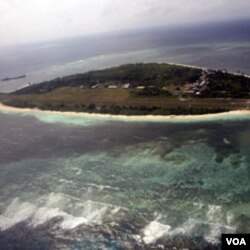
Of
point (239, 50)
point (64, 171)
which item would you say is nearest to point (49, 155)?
point (64, 171)

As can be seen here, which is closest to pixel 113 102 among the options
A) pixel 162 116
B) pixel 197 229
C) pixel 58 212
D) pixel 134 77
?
pixel 162 116

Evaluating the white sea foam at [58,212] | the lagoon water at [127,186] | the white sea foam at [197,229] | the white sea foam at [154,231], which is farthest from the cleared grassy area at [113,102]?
the white sea foam at [154,231]

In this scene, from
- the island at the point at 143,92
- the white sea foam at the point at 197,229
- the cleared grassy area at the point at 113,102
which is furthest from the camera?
the island at the point at 143,92

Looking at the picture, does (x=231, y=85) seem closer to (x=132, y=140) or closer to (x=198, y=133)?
(x=198, y=133)

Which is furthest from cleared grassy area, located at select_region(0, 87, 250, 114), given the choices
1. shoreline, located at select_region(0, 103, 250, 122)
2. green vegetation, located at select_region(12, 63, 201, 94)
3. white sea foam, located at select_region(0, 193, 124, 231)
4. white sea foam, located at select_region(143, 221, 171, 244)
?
white sea foam, located at select_region(143, 221, 171, 244)

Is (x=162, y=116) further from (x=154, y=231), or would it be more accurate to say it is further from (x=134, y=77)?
(x=154, y=231)

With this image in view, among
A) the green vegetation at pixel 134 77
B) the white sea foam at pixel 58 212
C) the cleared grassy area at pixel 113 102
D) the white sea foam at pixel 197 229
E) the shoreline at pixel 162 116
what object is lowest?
the white sea foam at pixel 197 229

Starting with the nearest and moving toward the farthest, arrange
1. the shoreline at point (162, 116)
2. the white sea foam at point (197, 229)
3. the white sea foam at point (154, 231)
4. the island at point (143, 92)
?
the white sea foam at point (197, 229), the white sea foam at point (154, 231), the shoreline at point (162, 116), the island at point (143, 92)

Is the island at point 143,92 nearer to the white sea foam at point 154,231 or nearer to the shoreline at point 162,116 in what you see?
the shoreline at point 162,116
